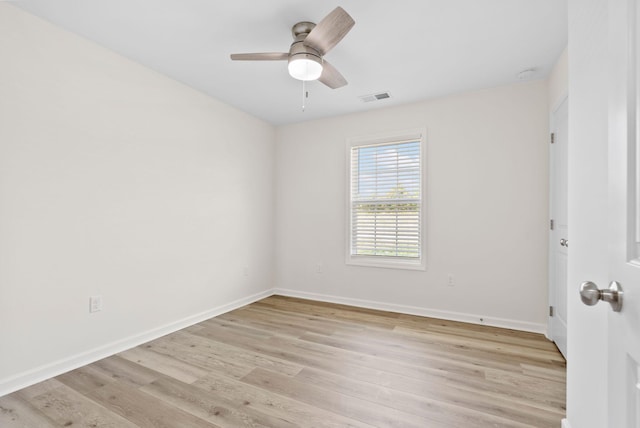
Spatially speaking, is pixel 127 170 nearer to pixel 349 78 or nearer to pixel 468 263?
pixel 349 78

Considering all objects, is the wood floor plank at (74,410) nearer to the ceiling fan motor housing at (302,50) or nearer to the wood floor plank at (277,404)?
the wood floor plank at (277,404)

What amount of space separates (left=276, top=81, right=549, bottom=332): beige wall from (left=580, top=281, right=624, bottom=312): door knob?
2768mm

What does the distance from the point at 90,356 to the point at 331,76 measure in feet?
9.63

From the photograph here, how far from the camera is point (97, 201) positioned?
244 centimetres

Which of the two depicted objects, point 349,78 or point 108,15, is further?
point 349,78

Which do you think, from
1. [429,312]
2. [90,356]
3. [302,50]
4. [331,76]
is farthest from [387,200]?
[90,356]

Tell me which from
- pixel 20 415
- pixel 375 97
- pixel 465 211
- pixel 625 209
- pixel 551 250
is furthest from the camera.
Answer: pixel 375 97

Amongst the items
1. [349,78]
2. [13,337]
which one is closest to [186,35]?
[349,78]

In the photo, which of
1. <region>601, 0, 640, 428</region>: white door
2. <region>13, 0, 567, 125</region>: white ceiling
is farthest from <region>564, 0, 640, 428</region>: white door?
<region>13, 0, 567, 125</region>: white ceiling

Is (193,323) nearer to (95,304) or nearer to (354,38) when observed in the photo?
(95,304)

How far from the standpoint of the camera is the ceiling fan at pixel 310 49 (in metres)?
1.86

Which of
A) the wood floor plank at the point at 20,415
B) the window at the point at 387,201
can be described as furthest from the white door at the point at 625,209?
the window at the point at 387,201

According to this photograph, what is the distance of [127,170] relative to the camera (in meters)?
2.65

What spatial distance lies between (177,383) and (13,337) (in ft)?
3.66
